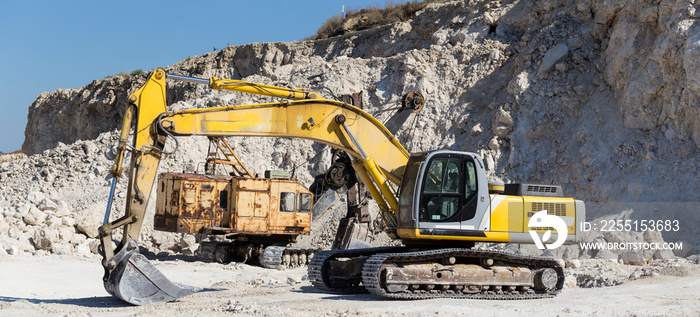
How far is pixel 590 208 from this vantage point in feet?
63.5

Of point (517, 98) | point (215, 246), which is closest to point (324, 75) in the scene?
point (517, 98)

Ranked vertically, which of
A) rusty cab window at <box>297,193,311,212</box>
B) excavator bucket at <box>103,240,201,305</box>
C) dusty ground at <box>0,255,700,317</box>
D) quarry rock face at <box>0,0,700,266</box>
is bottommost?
dusty ground at <box>0,255,700,317</box>

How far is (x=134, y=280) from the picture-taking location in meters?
8.58

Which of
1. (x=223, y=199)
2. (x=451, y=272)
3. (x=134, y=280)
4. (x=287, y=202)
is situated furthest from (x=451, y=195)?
(x=223, y=199)

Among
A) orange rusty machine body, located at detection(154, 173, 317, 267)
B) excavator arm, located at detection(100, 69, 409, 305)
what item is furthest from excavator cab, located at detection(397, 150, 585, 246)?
orange rusty machine body, located at detection(154, 173, 317, 267)

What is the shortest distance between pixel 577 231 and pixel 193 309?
5.47m

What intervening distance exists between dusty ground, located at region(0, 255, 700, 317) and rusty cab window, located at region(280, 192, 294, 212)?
538 cm

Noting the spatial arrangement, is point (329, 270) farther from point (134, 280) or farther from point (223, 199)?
point (223, 199)

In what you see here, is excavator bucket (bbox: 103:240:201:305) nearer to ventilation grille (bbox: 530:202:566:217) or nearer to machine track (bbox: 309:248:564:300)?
machine track (bbox: 309:248:564:300)

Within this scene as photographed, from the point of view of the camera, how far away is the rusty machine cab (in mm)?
17406

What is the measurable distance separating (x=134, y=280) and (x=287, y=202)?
9.81m

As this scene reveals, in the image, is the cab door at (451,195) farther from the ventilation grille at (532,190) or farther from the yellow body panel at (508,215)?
the ventilation grille at (532,190)

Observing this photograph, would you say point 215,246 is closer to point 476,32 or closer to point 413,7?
point 476,32

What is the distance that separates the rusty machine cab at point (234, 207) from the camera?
57.1 ft
